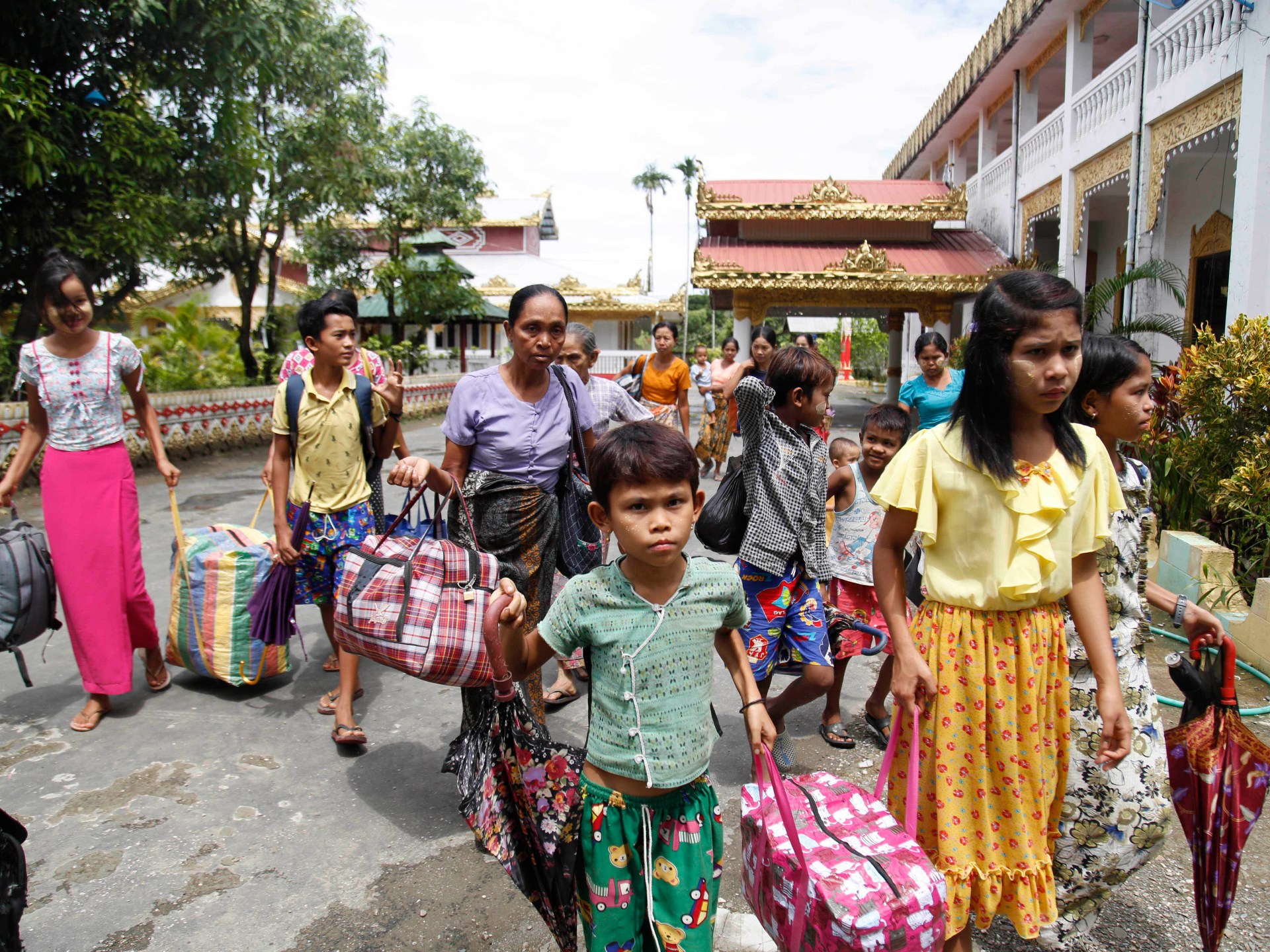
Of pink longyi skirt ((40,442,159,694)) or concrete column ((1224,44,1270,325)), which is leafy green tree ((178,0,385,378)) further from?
concrete column ((1224,44,1270,325))

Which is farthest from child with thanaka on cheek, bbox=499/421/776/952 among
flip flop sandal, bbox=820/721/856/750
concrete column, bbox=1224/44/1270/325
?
concrete column, bbox=1224/44/1270/325

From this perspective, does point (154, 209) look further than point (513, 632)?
Yes

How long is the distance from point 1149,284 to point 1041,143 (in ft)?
12.8

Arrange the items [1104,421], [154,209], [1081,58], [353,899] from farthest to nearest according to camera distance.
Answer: [1081,58] < [154,209] < [353,899] < [1104,421]

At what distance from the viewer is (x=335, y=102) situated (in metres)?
14.2

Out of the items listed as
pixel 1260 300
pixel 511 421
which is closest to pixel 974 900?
pixel 511 421

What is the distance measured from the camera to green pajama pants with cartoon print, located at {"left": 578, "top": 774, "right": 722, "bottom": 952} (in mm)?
1811

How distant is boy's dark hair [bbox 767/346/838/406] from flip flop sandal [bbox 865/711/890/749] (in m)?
1.44

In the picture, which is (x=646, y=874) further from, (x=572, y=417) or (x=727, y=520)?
(x=572, y=417)

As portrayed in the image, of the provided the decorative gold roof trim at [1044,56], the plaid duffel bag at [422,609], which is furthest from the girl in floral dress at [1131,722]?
the decorative gold roof trim at [1044,56]

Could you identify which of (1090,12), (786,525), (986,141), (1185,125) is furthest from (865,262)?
(786,525)

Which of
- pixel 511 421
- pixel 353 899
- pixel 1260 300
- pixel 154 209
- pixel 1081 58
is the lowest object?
pixel 353 899

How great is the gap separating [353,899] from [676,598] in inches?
55.6

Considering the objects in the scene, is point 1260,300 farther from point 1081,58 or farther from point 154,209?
point 154,209
